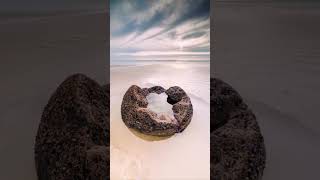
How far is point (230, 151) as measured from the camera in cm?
226

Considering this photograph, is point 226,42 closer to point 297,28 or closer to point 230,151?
point 297,28

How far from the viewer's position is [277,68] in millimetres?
2406

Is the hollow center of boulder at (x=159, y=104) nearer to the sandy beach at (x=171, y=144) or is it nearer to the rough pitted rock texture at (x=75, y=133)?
the sandy beach at (x=171, y=144)

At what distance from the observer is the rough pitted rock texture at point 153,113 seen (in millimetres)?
2326

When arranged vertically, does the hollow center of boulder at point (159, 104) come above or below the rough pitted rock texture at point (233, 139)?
above

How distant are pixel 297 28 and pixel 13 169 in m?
1.83

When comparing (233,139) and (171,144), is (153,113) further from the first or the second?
(233,139)

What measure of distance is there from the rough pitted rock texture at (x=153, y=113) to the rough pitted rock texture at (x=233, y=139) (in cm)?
16

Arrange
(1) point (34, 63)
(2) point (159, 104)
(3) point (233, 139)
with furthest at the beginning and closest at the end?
(1) point (34, 63)
(2) point (159, 104)
(3) point (233, 139)

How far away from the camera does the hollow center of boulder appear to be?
2359 mm

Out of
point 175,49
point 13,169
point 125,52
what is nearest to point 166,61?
point 175,49

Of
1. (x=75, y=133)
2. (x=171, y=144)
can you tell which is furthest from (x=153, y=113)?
(x=75, y=133)

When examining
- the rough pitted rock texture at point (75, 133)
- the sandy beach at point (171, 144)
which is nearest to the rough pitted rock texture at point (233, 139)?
the sandy beach at point (171, 144)

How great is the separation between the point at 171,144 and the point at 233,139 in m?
0.34
